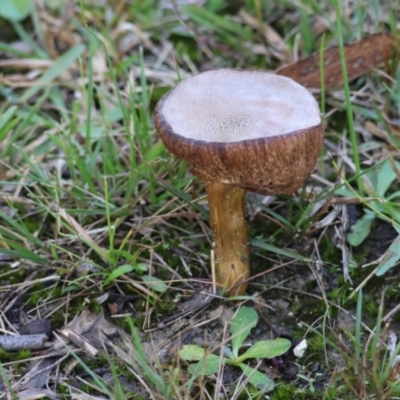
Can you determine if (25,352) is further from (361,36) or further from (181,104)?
(361,36)

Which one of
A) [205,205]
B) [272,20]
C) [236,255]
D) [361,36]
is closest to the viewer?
[236,255]

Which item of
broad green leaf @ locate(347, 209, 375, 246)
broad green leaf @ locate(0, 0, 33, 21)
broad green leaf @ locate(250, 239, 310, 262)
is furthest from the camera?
broad green leaf @ locate(0, 0, 33, 21)

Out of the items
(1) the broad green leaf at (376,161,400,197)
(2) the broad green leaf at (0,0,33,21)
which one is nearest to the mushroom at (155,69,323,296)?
(1) the broad green leaf at (376,161,400,197)

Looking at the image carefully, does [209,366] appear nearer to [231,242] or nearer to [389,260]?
[231,242]

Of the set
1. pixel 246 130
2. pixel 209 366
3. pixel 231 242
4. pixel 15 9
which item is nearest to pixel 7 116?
pixel 15 9

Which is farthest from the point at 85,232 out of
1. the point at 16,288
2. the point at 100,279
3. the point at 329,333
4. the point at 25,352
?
the point at 329,333

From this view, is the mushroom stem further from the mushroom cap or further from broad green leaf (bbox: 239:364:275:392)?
broad green leaf (bbox: 239:364:275:392)

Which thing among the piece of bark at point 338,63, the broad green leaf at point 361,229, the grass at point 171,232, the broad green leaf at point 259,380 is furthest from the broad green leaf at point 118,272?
the piece of bark at point 338,63
